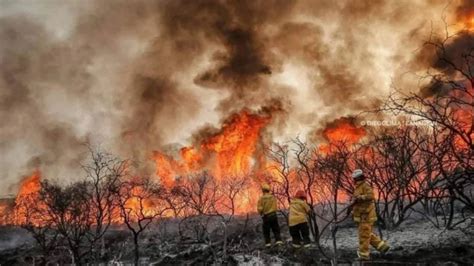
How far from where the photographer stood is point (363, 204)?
1104cm

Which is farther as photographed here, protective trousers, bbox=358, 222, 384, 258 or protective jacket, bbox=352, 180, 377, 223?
protective jacket, bbox=352, 180, 377, 223

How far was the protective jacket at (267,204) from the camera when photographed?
15.1 metres

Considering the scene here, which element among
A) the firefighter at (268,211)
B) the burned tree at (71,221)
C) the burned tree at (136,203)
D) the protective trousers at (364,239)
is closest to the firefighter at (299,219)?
the firefighter at (268,211)

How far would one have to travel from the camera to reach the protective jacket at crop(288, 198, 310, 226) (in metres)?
13.6

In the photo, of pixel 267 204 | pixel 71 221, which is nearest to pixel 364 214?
pixel 267 204

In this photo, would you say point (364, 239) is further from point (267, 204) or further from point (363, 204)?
point (267, 204)

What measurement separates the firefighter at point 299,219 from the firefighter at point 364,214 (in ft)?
8.79

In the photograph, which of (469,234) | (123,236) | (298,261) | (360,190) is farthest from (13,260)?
(469,234)

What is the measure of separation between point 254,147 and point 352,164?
690 inches

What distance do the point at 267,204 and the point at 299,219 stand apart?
5.74 feet

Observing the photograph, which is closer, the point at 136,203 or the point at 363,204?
the point at 363,204

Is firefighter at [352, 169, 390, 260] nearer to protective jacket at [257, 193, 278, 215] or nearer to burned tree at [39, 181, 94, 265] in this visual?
protective jacket at [257, 193, 278, 215]

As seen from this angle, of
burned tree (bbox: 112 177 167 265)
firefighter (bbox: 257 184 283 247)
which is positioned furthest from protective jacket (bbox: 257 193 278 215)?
burned tree (bbox: 112 177 167 265)

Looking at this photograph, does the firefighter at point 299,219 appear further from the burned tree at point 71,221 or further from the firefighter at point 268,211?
the burned tree at point 71,221
